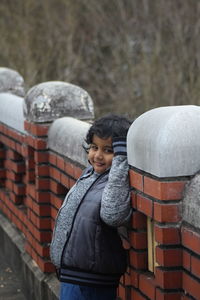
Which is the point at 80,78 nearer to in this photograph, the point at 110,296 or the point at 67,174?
the point at 67,174

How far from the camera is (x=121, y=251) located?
358cm

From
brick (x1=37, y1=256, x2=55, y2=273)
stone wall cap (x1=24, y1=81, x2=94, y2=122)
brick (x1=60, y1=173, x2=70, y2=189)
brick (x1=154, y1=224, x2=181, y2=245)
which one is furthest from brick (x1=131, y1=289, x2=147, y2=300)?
stone wall cap (x1=24, y1=81, x2=94, y2=122)

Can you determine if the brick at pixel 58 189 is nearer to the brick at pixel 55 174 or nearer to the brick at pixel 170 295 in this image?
the brick at pixel 55 174

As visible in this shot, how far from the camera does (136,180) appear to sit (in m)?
3.38

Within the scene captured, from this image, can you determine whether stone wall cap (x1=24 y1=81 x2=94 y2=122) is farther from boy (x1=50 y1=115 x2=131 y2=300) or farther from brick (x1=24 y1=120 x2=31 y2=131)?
boy (x1=50 y1=115 x2=131 y2=300)

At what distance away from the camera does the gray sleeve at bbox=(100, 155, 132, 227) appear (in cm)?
339

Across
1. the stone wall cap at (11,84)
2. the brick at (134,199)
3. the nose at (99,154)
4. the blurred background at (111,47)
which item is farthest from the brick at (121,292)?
the blurred background at (111,47)

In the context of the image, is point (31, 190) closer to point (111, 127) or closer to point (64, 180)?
point (64, 180)

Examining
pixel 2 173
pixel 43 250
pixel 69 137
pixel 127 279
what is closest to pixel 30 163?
pixel 43 250

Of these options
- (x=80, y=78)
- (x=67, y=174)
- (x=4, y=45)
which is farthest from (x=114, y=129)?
(x=80, y=78)

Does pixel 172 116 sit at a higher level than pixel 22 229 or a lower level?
higher

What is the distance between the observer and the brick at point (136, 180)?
130 inches

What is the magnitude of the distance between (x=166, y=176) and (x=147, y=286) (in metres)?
0.61

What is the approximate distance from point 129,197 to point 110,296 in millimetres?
504
